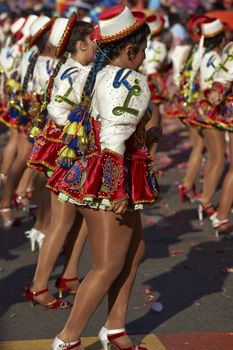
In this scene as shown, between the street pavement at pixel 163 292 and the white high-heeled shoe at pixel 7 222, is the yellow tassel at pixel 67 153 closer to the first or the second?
the street pavement at pixel 163 292

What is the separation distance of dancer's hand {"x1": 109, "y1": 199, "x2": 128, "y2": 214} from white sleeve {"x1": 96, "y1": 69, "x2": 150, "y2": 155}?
26 centimetres

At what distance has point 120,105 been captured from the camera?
505 cm

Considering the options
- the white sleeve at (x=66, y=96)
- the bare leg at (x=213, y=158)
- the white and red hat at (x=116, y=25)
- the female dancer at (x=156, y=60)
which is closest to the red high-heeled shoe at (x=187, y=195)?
the bare leg at (x=213, y=158)

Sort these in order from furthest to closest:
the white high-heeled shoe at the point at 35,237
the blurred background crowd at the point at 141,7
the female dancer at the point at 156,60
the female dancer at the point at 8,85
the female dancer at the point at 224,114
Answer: the blurred background crowd at the point at 141,7 → the female dancer at the point at 156,60 → the female dancer at the point at 8,85 → the female dancer at the point at 224,114 → the white high-heeled shoe at the point at 35,237

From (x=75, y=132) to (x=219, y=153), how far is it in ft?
13.9

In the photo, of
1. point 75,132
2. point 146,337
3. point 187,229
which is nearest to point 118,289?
point 146,337

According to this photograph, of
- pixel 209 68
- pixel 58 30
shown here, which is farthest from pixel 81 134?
pixel 209 68

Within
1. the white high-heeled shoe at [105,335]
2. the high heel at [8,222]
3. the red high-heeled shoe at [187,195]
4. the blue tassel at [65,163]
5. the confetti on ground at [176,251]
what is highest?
the blue tassel at [65,163]

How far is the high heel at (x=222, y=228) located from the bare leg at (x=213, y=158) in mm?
701

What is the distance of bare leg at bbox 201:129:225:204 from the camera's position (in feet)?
30.9

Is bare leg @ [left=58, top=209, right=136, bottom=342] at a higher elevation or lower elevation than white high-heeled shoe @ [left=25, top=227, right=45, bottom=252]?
higher

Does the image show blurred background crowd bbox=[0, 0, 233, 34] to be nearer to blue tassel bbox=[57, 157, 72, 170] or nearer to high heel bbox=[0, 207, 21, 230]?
high heel bbox=[0, 207, 21, 230]

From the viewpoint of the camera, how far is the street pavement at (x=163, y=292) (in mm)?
5950

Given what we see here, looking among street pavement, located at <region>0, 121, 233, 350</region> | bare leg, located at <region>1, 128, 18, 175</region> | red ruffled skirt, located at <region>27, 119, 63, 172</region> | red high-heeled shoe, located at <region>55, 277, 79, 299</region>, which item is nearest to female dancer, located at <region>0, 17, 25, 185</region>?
bare leg, located at <region>1, 128, 18, 175</region>
